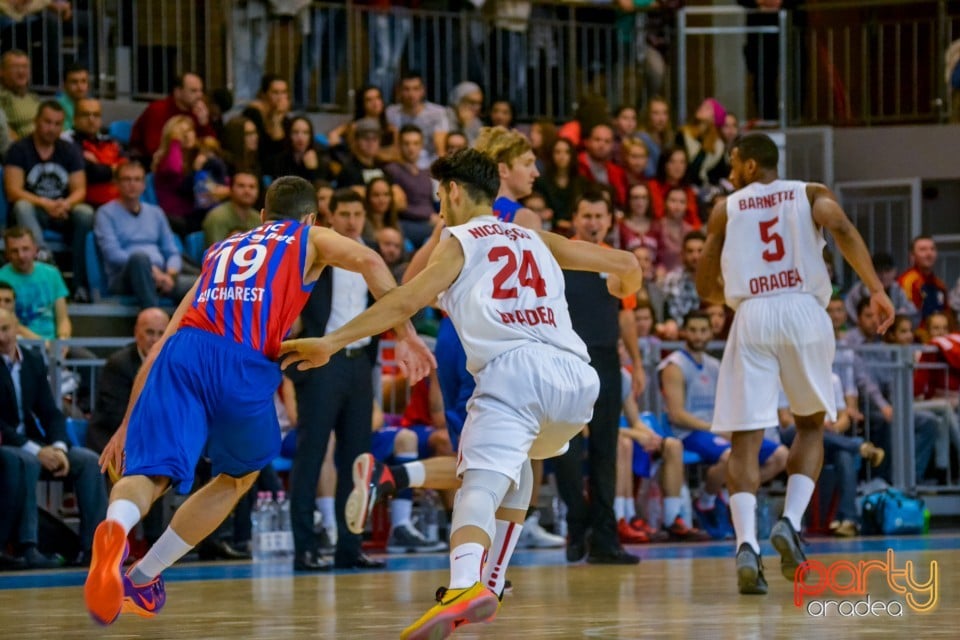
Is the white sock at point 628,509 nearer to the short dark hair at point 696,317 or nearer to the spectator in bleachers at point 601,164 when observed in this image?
the short dark hair at point 696,317

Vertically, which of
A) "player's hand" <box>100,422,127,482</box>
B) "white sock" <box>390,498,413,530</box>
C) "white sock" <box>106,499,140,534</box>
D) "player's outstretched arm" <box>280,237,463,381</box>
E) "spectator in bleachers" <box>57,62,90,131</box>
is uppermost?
"spectator in bleachers" <box>57,62,90,131</box>

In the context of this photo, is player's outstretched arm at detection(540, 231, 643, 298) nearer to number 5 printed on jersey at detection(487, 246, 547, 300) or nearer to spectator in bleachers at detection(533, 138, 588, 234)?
number 5 printed on jersey at detection(487, 246, 547, 300)

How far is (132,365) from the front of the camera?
10617mm

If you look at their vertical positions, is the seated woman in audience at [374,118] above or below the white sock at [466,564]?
above

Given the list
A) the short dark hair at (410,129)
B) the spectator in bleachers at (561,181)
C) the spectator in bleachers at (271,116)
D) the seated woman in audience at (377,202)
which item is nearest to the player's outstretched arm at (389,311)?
the seated woman in audience at (377,202)

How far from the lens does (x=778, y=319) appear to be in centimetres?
817

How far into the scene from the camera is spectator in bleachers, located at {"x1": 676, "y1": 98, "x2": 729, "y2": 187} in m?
16.8

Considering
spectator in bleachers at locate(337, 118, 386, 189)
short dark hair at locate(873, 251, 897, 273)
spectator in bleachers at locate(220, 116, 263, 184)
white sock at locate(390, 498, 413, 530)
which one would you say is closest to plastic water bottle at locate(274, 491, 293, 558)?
white sock at locate(390, 498, 413, 530)

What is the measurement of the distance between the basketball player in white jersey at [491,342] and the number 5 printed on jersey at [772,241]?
213 cm

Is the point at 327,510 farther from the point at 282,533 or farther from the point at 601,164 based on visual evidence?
the point at 601,164

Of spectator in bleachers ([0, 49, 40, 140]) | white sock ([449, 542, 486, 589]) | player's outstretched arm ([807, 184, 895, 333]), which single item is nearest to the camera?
white sock ([449, 542, 486, 589])

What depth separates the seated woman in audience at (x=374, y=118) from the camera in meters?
14.9

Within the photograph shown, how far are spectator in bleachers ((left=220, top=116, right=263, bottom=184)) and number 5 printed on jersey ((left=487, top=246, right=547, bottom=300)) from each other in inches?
308

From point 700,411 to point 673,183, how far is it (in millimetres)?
3933
